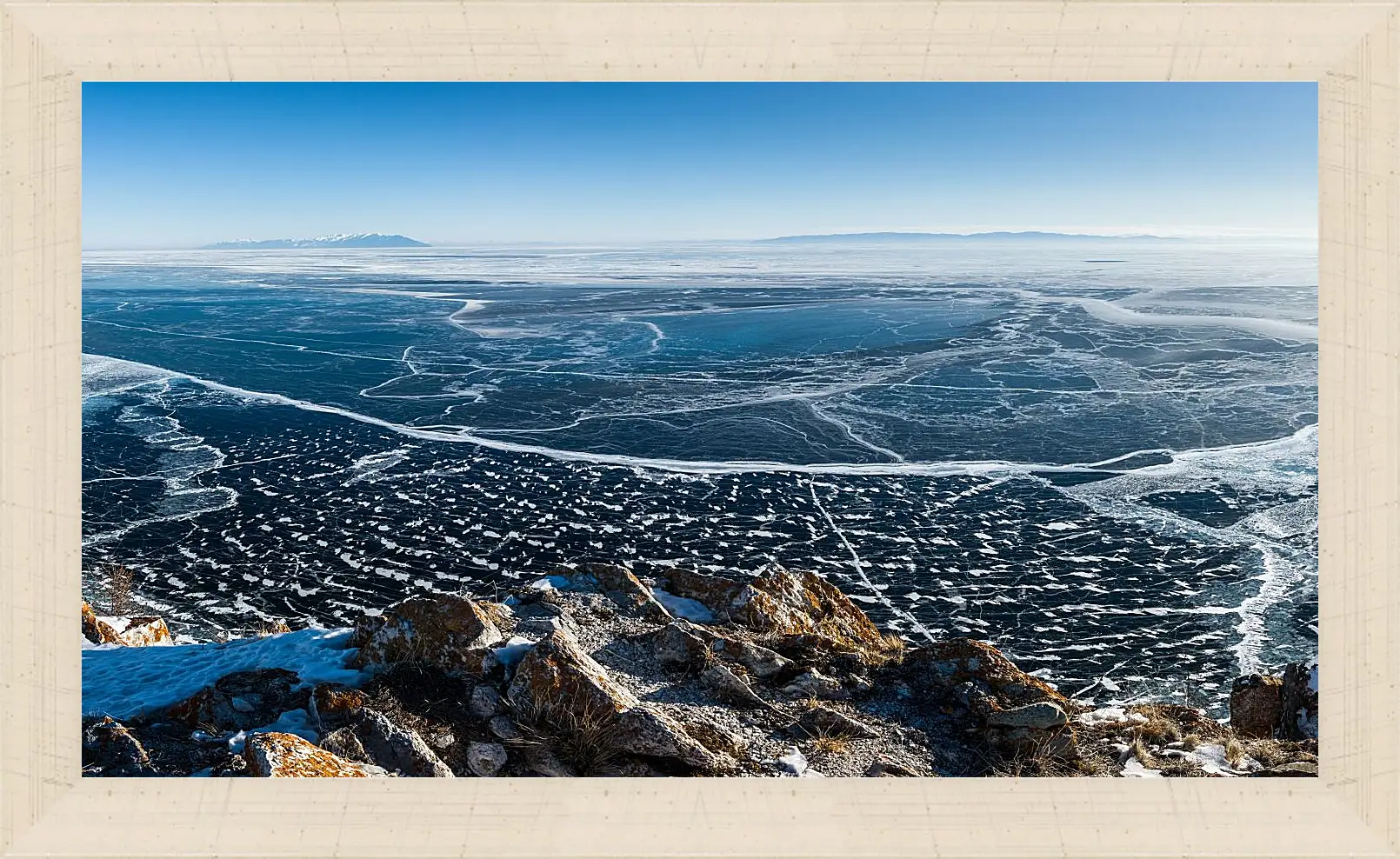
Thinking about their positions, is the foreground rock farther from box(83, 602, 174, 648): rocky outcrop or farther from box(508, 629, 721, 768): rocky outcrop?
box(83, 602, 174, 648): rocky outcrop

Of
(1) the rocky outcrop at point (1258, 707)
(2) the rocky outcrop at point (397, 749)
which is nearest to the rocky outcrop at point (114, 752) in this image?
(2) the rocky outcrop at point (397, 749)

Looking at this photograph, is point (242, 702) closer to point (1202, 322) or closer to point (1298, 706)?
point (1298, 706)

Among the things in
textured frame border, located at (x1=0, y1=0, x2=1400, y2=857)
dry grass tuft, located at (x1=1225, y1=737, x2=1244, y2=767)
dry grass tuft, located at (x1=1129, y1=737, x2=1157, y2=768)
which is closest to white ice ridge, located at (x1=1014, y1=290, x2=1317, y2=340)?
dry grass tuft, located at (x1=1225, y1=737, x2=1244, y2=767)

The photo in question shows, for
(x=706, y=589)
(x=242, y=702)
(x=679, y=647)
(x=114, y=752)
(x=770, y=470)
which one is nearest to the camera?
(x=114, y=752)

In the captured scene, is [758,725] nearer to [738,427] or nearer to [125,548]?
[125,548]

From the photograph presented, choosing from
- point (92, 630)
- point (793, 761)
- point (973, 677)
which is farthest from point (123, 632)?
point (973, 677)
